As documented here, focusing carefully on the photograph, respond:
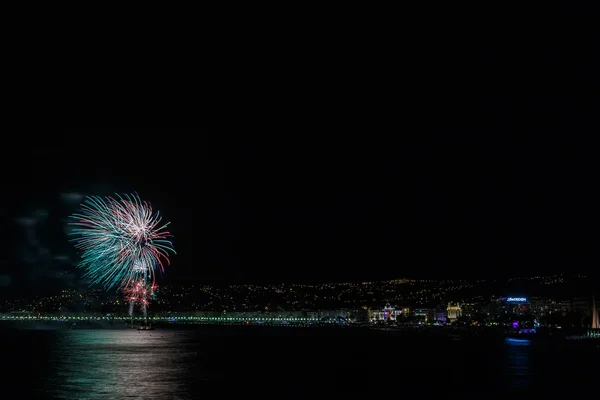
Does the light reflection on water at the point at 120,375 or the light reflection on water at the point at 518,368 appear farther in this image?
the light reflection on water at the point at 518,368

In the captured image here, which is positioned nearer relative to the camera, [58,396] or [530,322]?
[58,396]

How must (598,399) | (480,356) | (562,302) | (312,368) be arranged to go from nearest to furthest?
(598,399)
(312,368)
(480,356)
(562,302)

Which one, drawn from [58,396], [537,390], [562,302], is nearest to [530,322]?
[562,302]

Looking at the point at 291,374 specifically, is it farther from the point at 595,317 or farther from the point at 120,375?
the point at 595,317

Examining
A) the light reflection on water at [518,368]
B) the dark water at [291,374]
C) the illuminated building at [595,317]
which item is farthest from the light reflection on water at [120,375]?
the illuminated building at [595,317]

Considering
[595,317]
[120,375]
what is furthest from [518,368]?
[595,317]

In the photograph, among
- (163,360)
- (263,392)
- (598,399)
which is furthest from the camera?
(163,360)

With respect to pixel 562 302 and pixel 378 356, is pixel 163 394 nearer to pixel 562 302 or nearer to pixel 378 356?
pixel 378 356

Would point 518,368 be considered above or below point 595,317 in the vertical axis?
below

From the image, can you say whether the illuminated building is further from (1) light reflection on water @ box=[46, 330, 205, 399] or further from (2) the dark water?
(1) light reflection on water @ box=[46, 330, 205, 399]

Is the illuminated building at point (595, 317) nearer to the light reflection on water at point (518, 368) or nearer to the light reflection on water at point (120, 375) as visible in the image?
the light reflection on water at point (518, 368)

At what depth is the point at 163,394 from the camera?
147ft

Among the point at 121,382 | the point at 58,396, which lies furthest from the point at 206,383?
the point at 58,396

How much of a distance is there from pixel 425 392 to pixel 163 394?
605 inches
